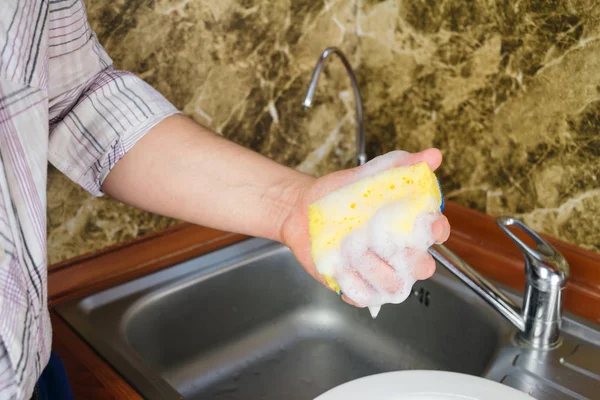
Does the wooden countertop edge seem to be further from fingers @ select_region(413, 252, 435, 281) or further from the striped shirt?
fingers @ select_region(413, 252, 435, 281)

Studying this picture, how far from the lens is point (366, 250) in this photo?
2.36 feet

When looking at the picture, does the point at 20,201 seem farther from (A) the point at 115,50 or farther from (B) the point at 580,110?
(B) the point at 580,110

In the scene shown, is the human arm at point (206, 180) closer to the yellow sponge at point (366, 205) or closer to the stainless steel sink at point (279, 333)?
the yellow sponge at point (366, 205)

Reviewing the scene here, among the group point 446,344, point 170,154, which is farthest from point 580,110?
point 170,154

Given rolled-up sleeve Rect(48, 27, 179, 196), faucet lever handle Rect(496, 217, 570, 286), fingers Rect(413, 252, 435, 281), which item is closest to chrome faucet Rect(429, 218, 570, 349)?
faucet lever handle Rect(496, 217, 570, 286)

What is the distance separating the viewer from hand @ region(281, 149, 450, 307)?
689mm

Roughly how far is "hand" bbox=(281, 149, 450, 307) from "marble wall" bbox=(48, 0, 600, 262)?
55 centimetres

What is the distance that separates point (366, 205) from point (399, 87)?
2.48 feet

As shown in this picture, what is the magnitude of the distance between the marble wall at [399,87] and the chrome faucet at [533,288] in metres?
0.22

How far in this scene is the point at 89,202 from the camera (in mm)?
1198

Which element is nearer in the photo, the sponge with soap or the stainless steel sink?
the sponge with soap

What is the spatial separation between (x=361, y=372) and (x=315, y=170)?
1.72 ft

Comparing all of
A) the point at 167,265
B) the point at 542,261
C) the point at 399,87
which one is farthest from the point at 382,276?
the point at 399,87

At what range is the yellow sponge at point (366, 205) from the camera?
699 mm
